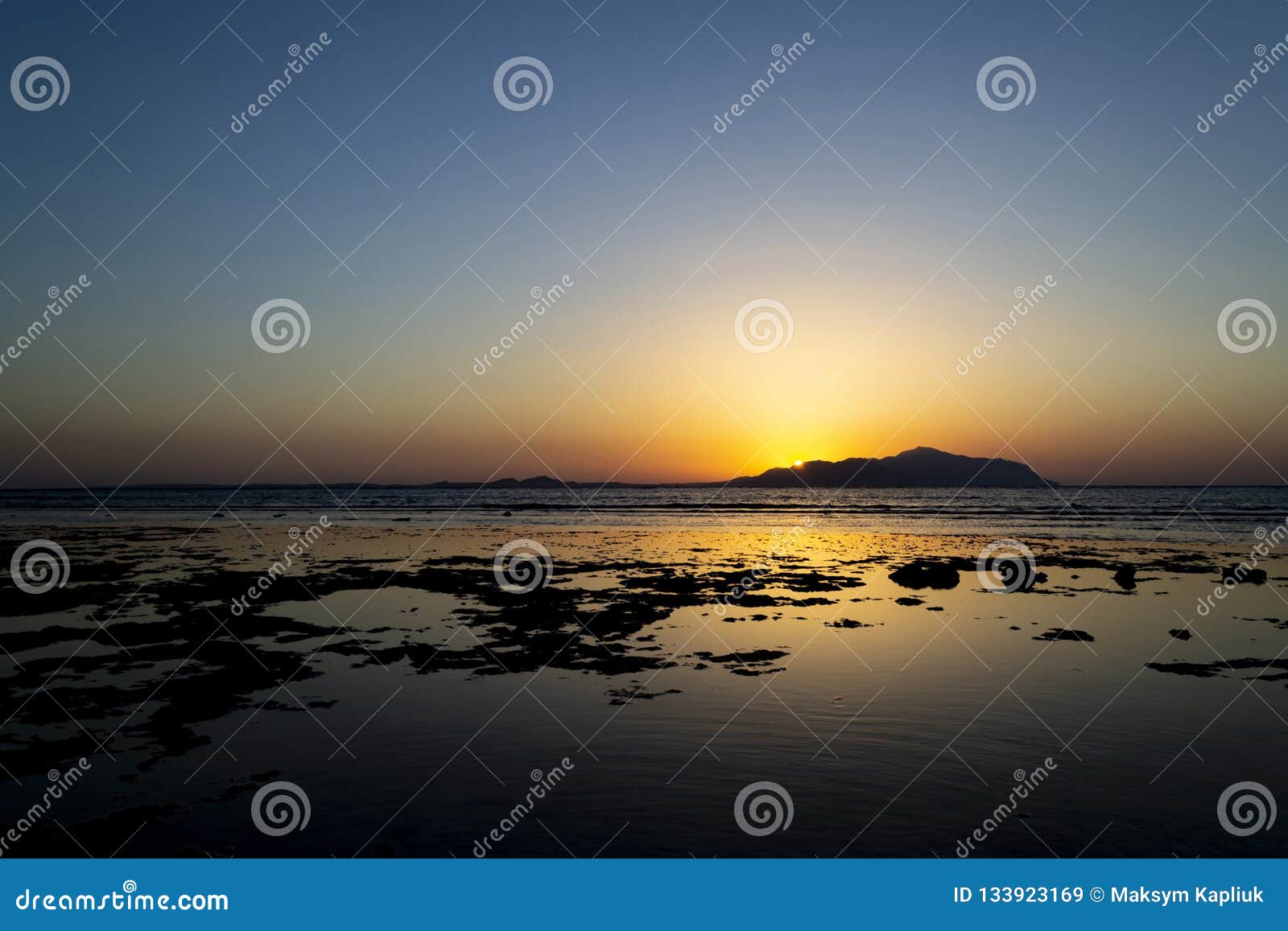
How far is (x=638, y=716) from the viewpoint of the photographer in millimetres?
11836

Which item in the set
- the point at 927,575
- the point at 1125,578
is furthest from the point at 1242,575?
the point at 927,575

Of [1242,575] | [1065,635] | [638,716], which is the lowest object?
[638,716]

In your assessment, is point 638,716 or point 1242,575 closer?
point 638,716

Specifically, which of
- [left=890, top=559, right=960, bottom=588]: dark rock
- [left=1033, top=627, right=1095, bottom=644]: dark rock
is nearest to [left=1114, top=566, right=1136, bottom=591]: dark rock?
[left=890, top=559, right=960, bottom=588]: dark rock

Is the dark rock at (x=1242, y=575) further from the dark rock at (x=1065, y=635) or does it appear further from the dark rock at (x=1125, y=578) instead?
the dark rock at (x=1065, y=635)

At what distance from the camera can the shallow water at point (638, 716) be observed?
26.6ft

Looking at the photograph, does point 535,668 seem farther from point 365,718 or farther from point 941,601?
point 941,601

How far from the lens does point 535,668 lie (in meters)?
15.0

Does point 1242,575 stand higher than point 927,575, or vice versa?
point 1242,575

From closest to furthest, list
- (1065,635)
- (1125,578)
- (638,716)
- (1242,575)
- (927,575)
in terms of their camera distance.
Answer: (638,716), (1065,635), (1125,578), (927,575), (1242,575)

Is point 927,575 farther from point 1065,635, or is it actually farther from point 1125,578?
point 1065,635

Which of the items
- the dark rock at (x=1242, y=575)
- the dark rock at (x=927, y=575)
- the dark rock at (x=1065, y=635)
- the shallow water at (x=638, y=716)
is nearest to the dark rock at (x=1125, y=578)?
the shallow water at (x=638, y=716)

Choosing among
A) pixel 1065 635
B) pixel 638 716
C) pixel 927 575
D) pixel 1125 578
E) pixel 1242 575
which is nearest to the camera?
pixel 638 716
